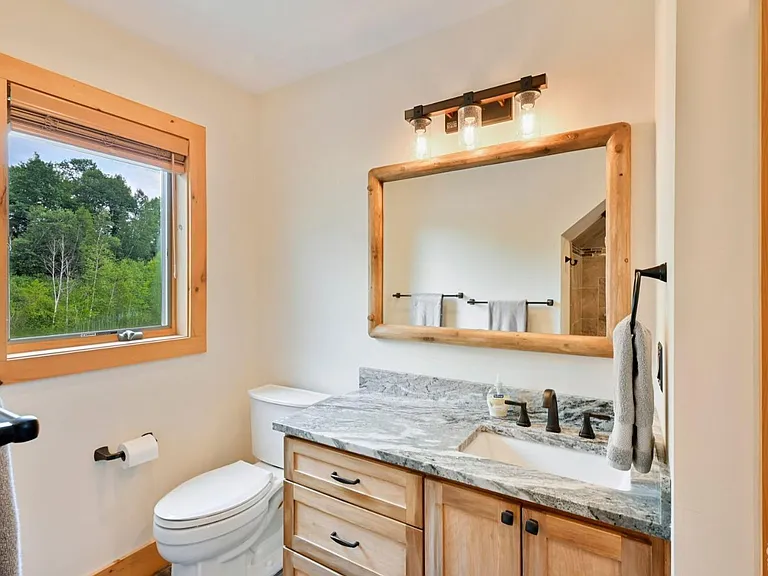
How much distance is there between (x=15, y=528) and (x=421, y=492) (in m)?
0.92

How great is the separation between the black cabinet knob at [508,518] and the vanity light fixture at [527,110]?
1291 mm

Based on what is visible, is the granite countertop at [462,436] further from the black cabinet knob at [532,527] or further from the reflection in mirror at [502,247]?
the reflection in mirror at [502,247]

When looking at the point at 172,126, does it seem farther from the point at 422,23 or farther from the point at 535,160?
the point at 535,160

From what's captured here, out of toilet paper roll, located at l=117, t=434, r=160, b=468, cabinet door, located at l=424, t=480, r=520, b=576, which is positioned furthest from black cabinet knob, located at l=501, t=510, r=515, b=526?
toilet paper roll, located at l=117, t=434, r=160, b=468

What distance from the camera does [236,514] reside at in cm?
156

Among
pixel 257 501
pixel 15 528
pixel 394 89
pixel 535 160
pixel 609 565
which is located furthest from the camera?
pixel 394 89

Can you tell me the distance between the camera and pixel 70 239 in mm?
1664

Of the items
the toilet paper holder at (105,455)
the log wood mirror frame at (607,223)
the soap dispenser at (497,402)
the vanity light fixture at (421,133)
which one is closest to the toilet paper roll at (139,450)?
the toilet paper holder at (105,455)

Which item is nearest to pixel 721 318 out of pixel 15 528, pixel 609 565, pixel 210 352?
pixel 609 565

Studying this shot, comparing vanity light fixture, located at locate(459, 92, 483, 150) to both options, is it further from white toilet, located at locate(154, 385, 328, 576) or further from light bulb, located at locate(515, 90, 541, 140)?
white toilet, located at locate(154, 385, 328, 576)

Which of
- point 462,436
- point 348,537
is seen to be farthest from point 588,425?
point 348,537

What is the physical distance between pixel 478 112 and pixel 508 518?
1440mm

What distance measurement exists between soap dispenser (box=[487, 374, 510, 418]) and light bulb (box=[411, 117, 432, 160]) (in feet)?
3.36

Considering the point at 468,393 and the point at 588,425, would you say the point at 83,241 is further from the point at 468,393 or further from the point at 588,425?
the point at 588,425
